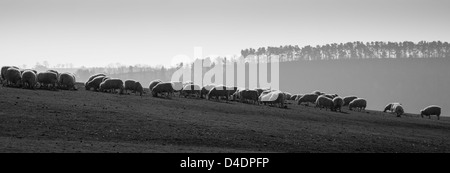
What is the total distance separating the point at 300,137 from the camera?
31.7 metres

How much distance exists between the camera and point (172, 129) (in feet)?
98.6

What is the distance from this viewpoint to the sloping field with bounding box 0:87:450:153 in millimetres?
24578

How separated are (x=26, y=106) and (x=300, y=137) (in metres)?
18.1

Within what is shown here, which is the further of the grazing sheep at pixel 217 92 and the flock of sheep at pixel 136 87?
the grazing sheep at pixel 217 92

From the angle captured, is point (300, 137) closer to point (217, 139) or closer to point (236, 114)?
point (217, 139)

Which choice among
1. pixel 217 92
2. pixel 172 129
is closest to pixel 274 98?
pixel 217 92

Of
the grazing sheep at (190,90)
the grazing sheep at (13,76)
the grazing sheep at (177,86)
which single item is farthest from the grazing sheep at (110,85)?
the grazing sheep at (190,90)

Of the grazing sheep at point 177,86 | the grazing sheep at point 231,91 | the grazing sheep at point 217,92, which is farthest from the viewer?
A: the grazing sheep at point 231,91

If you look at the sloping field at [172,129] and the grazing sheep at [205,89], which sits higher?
the grazing sheep at [205,89]

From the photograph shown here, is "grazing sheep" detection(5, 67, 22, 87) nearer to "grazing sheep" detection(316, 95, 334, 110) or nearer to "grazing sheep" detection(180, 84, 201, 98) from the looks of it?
"grazing sheep" detection(180, 84, 201, 98)

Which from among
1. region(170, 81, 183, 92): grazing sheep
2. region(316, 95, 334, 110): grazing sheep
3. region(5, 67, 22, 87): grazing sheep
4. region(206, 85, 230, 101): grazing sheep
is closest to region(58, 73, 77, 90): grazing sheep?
region(5, 67, 22, 87): grazing sheep

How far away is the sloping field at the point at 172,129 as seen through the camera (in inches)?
968

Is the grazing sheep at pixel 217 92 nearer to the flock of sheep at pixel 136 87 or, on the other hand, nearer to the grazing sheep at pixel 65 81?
the flock of sheep at pixel 136 87
